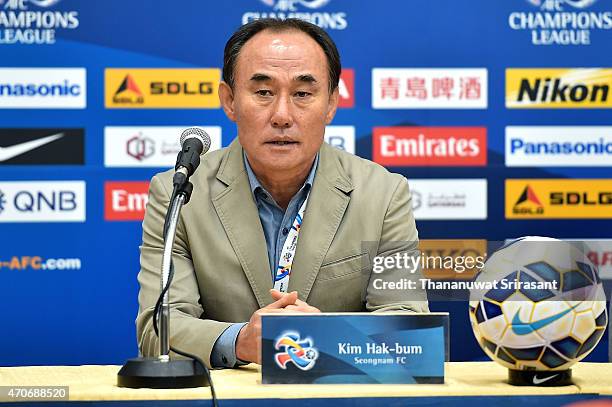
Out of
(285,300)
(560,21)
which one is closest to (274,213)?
(285,300)

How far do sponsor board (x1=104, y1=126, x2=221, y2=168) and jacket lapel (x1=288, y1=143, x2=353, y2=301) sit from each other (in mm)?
1257

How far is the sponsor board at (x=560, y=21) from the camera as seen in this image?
3793 millimetres

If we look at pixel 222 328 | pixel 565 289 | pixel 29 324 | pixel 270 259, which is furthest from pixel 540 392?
pixel 29 324

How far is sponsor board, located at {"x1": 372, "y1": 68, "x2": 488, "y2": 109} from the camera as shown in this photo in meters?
3.78

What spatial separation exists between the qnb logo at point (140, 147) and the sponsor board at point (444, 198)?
3.40 feet

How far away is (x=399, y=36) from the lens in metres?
3.78

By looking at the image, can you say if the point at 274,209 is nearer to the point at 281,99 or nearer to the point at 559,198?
the point at 281,99

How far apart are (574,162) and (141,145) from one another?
5.68ft

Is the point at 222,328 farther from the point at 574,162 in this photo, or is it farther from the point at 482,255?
the point at 574,162

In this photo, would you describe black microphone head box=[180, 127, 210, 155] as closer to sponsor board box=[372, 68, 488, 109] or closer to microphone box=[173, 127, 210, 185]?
microphone box=[173, 127, 210, 185]

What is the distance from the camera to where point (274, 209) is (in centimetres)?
258

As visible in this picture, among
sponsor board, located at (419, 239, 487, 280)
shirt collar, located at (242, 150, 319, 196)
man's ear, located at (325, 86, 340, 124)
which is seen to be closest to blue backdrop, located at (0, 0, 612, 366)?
man's ear, located at (325, 86, 340, 124)

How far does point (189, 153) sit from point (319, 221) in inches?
28.0

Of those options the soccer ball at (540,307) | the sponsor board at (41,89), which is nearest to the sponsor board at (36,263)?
the sponsor board at (41,89)
